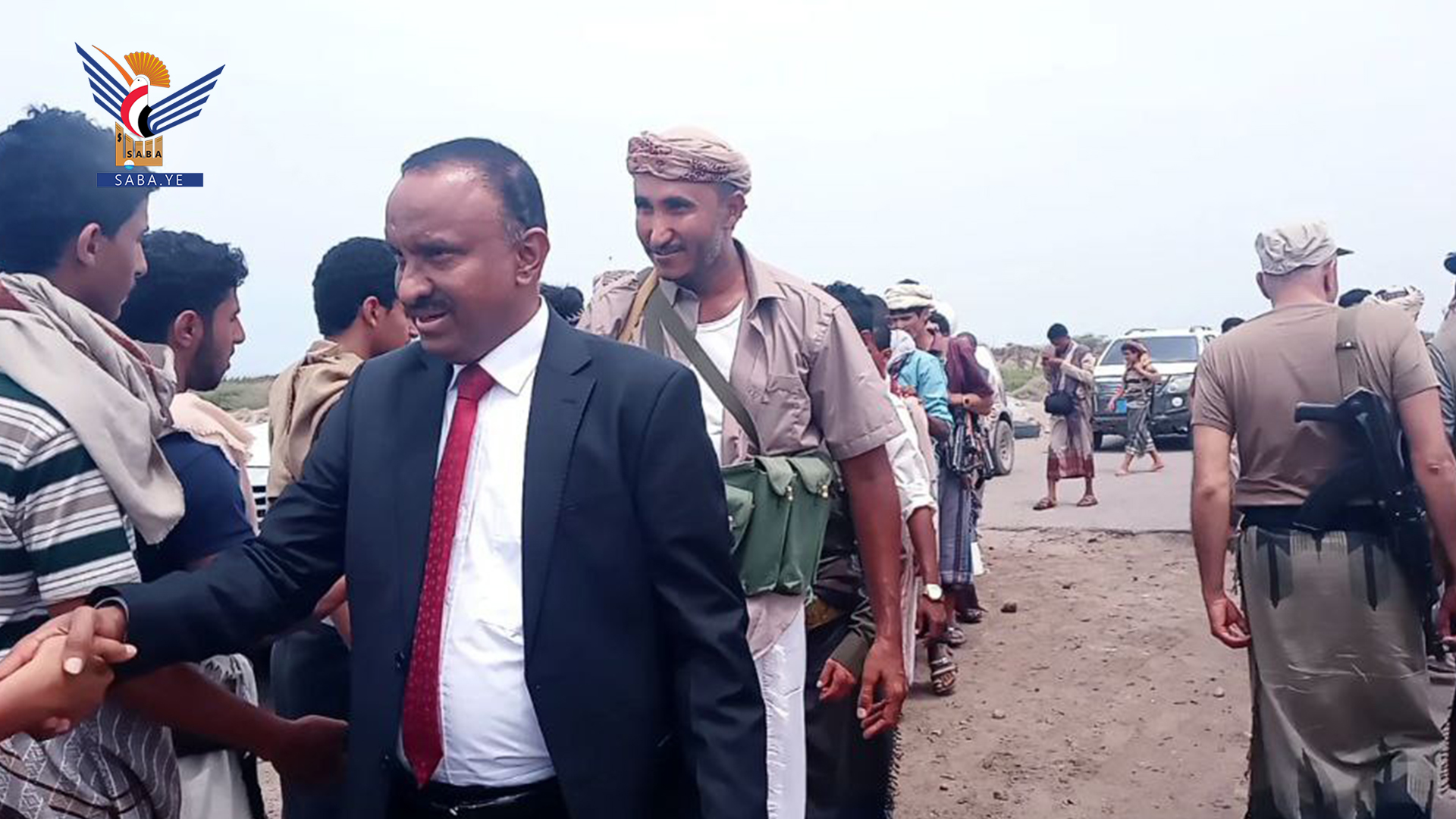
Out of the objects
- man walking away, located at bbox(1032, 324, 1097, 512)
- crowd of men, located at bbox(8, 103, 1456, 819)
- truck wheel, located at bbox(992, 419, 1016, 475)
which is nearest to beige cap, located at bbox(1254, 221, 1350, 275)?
crowd of men, located at bbox(8, 103, 1456, 819)

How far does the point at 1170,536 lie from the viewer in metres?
9.64

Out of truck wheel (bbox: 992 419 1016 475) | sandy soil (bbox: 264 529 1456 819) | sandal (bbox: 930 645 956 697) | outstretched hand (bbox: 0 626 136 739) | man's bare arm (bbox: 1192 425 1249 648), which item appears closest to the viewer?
outstretched hand (bbox: 0 626 136 739)

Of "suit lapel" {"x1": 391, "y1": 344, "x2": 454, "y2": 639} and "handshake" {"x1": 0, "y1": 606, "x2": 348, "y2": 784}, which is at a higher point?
"suit lapel" {"x1": 391, "y1": 344, "x2": 454, "y2": 639}

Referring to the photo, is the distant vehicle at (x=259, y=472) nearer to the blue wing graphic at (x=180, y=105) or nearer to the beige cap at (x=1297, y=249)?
the blue wing graphic at (x=180, y=105)

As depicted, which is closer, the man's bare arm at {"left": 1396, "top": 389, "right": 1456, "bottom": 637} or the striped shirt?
the striped shirt

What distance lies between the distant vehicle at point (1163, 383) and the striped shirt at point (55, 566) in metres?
15.8

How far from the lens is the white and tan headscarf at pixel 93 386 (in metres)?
1.72

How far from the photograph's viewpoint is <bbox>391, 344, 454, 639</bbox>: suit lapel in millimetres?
1843

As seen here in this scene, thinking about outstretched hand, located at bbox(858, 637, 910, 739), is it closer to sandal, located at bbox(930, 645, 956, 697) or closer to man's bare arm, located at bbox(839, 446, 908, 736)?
man's bare arm, located at bbox(839, 446, 908, 736)

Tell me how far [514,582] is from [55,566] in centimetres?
65

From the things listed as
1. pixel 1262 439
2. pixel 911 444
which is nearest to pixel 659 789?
pixel 911 444

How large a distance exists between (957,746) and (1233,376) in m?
2.29

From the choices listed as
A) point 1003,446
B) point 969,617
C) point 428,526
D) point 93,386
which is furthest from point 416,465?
point 1003,446

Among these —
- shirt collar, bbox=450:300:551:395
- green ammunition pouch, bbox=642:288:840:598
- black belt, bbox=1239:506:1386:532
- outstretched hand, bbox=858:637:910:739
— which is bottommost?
outstretched hand, bbox=858:637:910:739
